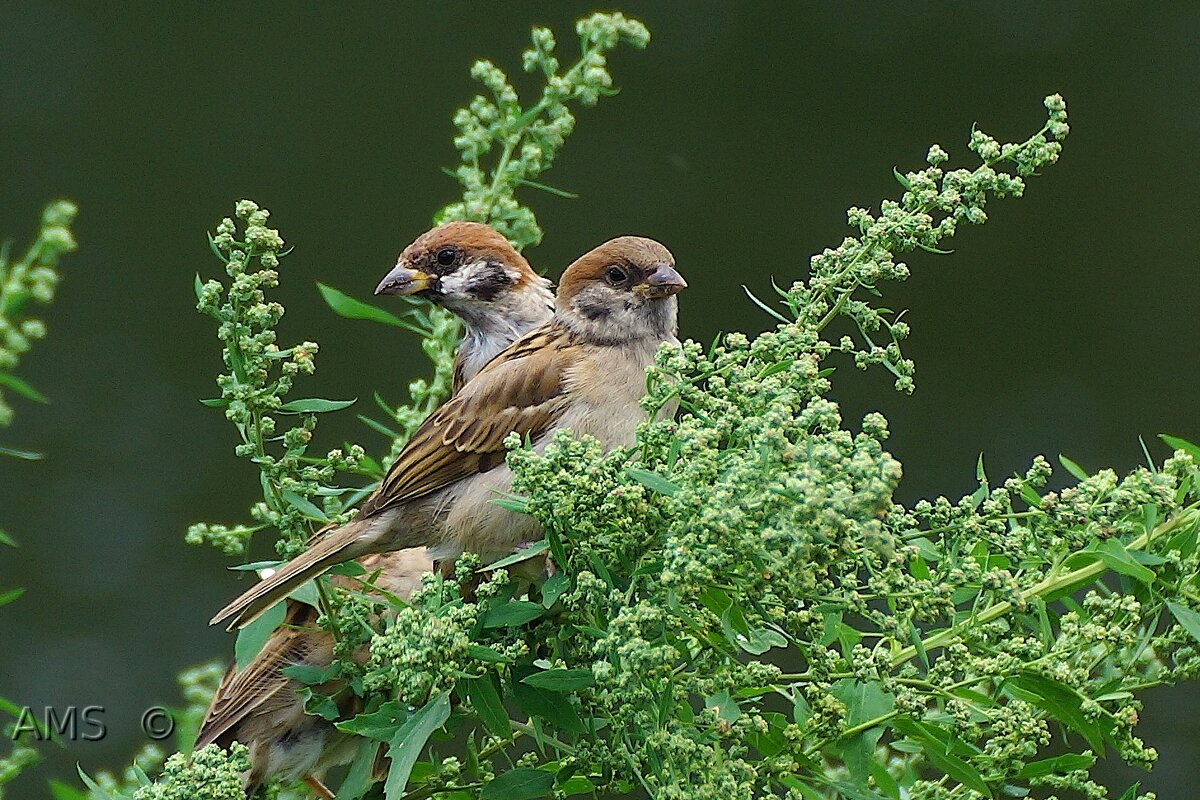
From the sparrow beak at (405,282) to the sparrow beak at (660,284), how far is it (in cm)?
41

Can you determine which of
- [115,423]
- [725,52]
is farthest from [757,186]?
[115,423]

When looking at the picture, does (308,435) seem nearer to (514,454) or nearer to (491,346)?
(514,454)

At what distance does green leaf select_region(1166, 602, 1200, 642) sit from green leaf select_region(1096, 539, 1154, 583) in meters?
0.02

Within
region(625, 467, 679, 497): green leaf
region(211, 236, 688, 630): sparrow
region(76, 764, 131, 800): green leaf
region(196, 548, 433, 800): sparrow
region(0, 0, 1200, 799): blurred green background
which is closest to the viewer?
region(625, 467, 679, 497): green leaf

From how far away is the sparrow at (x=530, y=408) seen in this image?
6.14 feet

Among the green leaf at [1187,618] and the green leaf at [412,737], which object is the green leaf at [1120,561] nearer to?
the green leaf at [1187,618]

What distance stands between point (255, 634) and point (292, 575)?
12cm

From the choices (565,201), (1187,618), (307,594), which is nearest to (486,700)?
(307,594)

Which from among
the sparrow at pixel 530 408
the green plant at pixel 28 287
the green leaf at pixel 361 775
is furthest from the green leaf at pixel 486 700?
the sparrow at pixel 530 408

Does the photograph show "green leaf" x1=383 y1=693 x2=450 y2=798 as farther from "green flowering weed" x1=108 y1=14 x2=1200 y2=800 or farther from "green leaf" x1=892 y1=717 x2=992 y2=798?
"green leaf" x1=892 y1=717 x2=992 y2=798

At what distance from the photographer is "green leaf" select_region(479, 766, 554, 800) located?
1208 mm

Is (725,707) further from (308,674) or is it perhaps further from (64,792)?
(64,792)

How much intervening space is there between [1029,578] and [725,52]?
390cm

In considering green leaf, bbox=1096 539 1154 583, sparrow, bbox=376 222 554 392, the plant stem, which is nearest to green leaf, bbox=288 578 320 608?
the plant stem
